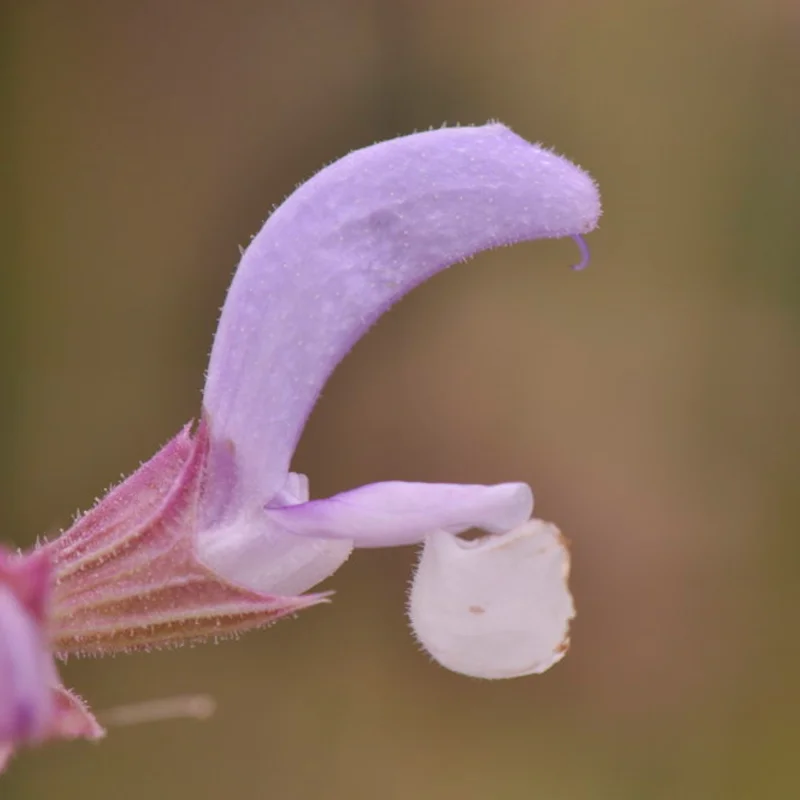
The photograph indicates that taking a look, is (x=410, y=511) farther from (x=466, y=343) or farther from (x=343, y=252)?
(x=466, y=343)

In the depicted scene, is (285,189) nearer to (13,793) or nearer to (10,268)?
(10,268)

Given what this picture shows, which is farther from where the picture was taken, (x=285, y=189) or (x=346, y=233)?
(x=285, y=189)

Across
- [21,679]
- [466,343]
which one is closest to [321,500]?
[21,679]

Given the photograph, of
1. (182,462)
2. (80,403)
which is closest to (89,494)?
(80,403)

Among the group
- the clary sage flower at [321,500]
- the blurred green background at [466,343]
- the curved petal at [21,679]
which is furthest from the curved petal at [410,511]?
the blurred green background at [466,343]

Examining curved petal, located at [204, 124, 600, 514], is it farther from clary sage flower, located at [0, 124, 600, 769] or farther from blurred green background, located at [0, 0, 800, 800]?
blurred green background, located at [0, 0, 800, 800]

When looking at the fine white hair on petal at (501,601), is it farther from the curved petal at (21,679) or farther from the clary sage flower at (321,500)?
the curved petal at (21,679)

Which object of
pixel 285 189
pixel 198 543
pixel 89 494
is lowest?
pixel 89 494
